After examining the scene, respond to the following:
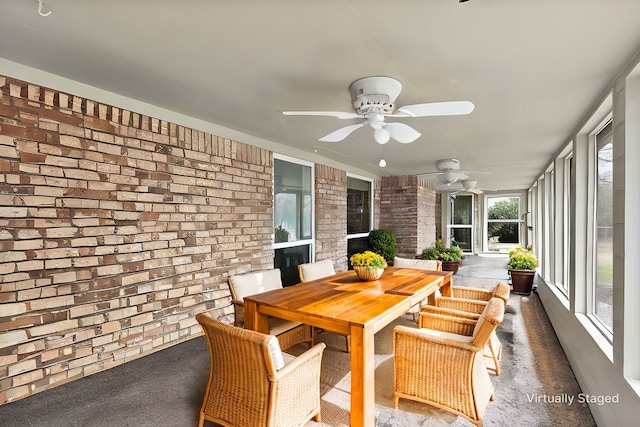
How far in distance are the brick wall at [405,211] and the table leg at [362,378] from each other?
566cm

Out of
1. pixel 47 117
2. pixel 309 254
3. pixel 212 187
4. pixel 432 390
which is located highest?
pixel 47 117

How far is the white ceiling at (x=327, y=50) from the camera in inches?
61.6

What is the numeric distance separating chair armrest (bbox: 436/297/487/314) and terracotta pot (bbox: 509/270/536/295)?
11.2 feet

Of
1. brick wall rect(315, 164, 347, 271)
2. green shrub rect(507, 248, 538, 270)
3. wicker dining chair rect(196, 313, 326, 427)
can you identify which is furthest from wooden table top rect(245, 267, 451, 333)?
green shrub rect(507, 248, 538, 270)

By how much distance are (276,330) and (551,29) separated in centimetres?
265

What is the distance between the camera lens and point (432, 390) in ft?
6.95

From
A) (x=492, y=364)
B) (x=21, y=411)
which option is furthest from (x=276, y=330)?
(x=492, y=364)

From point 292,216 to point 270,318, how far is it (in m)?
2.19

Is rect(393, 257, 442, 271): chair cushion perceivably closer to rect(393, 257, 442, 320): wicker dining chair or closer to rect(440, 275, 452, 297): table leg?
rect(393, 257, 442, 320): wicker dining chair

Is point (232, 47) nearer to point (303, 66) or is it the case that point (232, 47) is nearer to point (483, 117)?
point (303, 66)

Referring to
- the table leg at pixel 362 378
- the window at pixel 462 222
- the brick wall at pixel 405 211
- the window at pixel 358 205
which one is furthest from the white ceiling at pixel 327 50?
the window at pixel 462 222

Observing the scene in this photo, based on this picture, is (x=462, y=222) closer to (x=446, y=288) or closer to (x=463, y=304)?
(x=446, y=288)

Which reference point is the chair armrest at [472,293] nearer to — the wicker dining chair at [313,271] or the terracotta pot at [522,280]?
the wicker dining chair at [313,271]

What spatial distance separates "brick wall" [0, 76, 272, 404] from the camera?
225 cm
